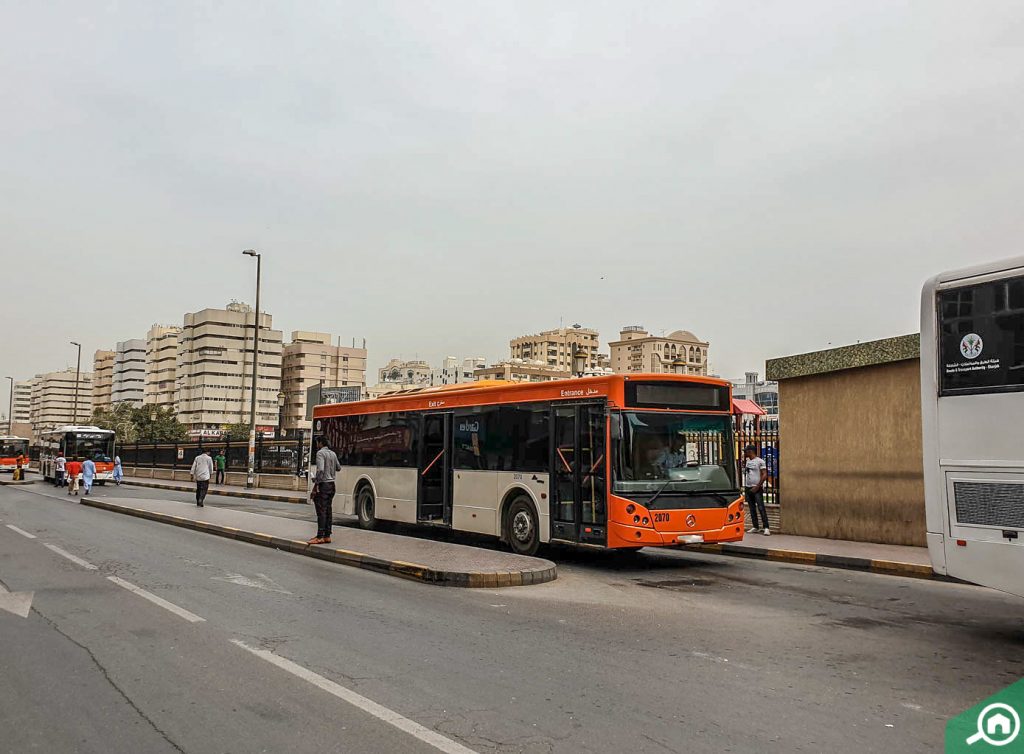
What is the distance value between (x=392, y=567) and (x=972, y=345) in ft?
26.2

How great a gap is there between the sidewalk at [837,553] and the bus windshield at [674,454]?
7.37 feet

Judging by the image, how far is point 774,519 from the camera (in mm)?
17906

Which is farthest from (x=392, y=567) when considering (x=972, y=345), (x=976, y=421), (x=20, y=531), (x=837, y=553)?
(x=20, y=531)

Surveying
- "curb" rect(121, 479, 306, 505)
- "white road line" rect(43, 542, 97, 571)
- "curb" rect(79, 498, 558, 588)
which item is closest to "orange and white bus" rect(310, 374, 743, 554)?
"curb" rect(79, 498, 558, 588)

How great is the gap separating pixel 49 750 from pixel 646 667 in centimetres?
416

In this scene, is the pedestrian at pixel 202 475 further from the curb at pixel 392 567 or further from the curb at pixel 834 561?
the curb at pixel 834 561

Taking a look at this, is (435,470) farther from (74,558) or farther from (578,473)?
(74,558)

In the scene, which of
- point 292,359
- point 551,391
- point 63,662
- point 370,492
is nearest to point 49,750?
point 63,662

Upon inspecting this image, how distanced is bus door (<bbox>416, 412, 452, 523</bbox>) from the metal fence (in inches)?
765

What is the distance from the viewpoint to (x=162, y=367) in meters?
182

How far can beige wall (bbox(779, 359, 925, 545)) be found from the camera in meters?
14.2

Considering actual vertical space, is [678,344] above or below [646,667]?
above

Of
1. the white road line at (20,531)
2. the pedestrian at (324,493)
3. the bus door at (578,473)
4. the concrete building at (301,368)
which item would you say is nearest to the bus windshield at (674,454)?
the bus door at (578,473)

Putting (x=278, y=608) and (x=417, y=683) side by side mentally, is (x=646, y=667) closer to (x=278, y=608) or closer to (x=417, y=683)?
(x=417, y=683)
